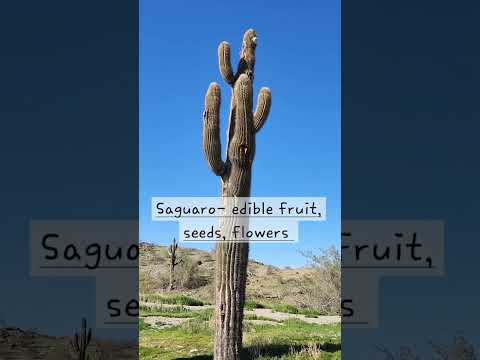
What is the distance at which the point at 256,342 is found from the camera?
27.2 feet

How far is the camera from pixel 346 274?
7.71 meters

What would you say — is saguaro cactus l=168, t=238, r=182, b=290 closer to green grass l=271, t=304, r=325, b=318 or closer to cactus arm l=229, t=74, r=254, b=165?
green grass l=271, t=304, r=325, b=318

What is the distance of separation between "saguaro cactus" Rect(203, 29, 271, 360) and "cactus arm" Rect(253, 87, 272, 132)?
138mm

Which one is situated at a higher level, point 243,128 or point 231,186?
point 243,128

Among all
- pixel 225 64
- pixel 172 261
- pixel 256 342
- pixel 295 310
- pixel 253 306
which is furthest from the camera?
pixel 172 261

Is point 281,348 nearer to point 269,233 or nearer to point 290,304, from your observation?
point 269,233

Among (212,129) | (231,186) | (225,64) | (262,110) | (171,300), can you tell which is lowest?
(171,300)

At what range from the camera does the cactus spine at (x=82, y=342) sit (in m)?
7.40

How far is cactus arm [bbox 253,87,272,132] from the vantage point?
7078mm

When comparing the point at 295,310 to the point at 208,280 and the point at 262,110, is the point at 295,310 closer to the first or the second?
the point at 208,280

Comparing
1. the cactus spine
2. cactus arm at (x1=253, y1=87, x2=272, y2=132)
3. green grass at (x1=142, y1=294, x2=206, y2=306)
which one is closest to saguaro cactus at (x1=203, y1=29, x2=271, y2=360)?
cactus arm at (x1=253, y1=87, x2=272, y2=132)

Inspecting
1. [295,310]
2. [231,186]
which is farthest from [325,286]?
[231,186]

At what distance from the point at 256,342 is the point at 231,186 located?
280cm

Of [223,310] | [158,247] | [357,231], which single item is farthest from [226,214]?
[158,247]
